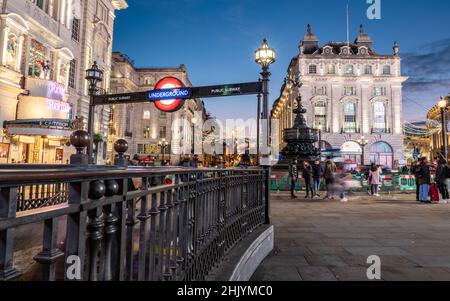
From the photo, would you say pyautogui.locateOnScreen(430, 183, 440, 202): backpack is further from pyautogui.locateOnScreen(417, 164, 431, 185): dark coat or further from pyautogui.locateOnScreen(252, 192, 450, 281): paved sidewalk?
pyautogui.locateOnScreen(252, 192, 450, 281): paved sidewalk

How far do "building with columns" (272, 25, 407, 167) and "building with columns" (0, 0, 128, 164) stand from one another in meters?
39.7

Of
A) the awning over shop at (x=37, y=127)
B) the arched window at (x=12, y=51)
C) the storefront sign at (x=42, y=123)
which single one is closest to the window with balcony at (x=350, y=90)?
the storefront sign at (x=42, y=123)

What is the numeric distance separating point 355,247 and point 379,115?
59.2 m

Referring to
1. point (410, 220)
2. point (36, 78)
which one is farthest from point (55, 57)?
point (410, 220)

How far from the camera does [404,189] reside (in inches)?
723

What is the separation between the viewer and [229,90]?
8.05 m

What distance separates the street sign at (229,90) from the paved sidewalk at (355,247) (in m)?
3.60

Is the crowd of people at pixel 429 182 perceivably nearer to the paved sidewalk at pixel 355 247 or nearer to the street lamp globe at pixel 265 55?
the paved sidewalk at pixel 355 247

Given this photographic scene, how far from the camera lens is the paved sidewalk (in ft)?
13.4

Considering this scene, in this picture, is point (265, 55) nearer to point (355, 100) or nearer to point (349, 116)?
point (349, 116)

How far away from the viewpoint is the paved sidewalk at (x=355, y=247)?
13.4 ft
